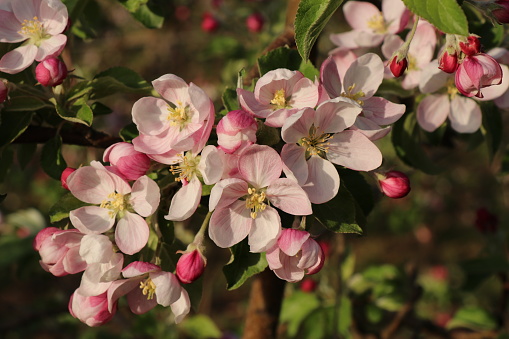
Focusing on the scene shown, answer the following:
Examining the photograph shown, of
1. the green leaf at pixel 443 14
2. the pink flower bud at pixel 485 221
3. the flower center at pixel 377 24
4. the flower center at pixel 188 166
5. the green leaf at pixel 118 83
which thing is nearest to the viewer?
the green leaf at pixel 443 14

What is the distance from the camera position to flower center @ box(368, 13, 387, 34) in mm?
1457

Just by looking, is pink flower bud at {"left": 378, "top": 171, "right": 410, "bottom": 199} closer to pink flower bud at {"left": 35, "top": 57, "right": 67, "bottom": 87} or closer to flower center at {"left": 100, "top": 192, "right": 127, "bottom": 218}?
flower center at {"left": 100, "top": 192, "right": 127, "bottom": 218}

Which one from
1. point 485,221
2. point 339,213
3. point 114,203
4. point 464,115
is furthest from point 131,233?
point 485,221

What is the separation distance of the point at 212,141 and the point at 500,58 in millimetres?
695

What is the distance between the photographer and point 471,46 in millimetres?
1026

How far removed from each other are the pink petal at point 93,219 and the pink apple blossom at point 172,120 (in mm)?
154

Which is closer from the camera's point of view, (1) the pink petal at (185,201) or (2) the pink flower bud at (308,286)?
(1) the pink petal at (185,201)

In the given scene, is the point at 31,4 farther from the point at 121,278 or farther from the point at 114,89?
the point at 121,278

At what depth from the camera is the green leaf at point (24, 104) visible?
115cm

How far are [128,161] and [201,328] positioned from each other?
61.5 inches

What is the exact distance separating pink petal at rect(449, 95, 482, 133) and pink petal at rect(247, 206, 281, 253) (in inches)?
22.5

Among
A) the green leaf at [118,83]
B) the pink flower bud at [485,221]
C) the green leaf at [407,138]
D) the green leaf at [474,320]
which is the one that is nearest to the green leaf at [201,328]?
the green leaf at [474,320]

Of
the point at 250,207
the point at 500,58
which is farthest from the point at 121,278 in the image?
the point at 500,58

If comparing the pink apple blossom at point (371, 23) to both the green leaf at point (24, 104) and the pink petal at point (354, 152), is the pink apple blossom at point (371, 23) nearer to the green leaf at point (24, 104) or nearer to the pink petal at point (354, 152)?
the pink petal at point (354, 152)
